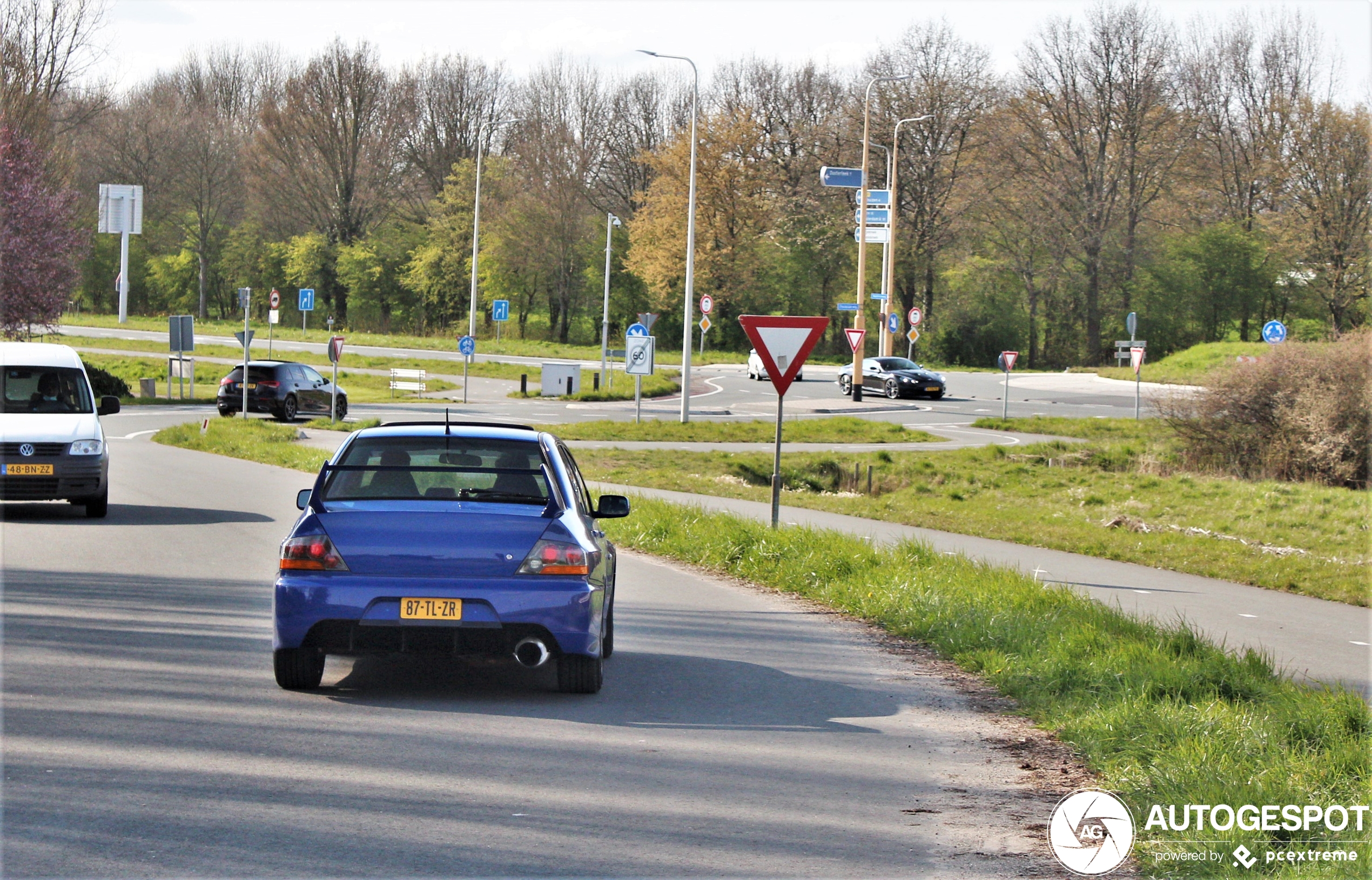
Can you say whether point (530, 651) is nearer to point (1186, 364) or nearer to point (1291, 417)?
point (1291, 417)

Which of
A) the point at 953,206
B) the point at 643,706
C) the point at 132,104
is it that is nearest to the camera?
the point at 643,706

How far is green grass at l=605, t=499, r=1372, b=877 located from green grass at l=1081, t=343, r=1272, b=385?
1704 inches

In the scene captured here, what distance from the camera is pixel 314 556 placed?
7402 millimetres

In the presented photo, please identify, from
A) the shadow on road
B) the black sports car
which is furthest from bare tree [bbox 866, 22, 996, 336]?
the shadow on road

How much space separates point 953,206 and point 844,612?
61638 mm

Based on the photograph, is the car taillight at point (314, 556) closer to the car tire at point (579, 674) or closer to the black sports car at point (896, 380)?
the car tire at point (579, 674)

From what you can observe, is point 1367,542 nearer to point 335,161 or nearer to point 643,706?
point 643,706

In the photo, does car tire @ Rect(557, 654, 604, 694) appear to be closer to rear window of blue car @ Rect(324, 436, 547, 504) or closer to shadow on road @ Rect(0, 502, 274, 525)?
rear window of blue car @ Rect(324, 436, 547, 504)

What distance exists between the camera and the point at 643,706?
7660mm

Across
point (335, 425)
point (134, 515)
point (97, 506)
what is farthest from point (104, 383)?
point (97, 506)

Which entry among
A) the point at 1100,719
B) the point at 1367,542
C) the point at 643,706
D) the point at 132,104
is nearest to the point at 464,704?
the point at 643,706

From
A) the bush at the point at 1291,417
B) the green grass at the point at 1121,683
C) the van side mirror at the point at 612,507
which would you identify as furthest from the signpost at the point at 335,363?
the van side mirror at the point at 612,507

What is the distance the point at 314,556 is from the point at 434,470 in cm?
93

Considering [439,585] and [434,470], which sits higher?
[434,470]
